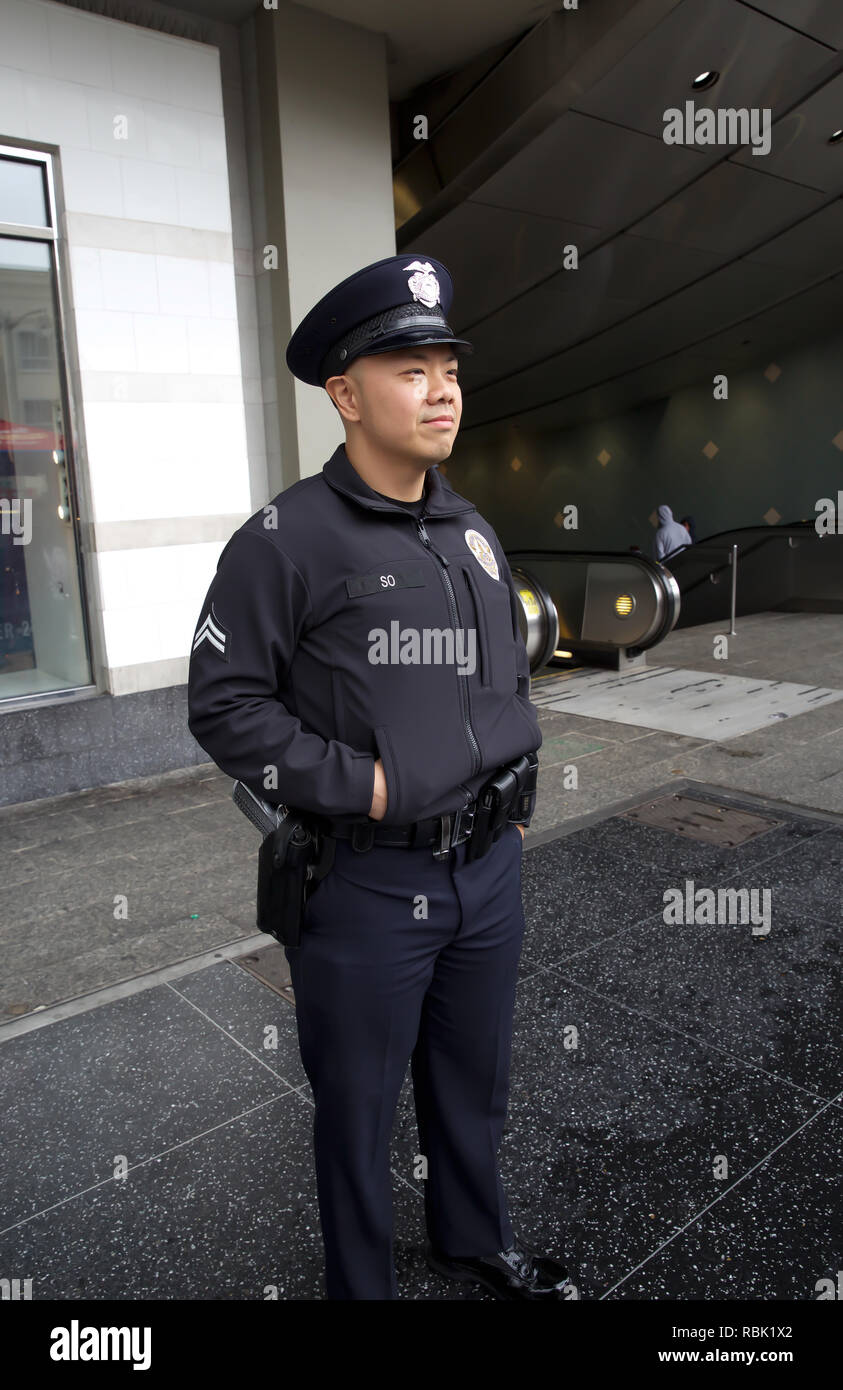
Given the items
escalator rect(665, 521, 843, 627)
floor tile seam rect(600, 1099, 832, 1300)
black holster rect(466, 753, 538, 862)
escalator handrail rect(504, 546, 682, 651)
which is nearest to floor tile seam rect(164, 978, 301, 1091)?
floor tile seam rect(600, 1099, 832, 1300)

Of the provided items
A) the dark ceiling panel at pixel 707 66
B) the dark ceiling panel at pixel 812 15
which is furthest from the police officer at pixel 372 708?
the dark ceiling panel at pixel 812 15

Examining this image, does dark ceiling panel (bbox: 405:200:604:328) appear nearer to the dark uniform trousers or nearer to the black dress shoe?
the dark uniform trousers

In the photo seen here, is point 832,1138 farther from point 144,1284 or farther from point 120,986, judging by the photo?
point 120,986

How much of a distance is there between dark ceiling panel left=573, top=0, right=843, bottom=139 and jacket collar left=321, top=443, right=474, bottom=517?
7.20m

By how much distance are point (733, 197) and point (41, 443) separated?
8362 millimetres

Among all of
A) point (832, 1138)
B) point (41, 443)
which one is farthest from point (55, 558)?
point (832, 1138)

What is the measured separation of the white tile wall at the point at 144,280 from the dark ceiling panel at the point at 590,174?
381 cm

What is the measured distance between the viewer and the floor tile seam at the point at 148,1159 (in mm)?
2225

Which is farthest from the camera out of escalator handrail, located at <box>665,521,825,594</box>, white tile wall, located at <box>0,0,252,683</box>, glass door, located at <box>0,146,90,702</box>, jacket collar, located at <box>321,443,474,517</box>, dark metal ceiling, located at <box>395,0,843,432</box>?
escalator handrail, located at <box>665,521,825,594</box>

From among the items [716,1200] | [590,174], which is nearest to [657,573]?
[590,174]

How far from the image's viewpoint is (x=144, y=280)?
5.64 metres

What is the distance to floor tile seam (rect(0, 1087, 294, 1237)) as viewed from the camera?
87.6 inches

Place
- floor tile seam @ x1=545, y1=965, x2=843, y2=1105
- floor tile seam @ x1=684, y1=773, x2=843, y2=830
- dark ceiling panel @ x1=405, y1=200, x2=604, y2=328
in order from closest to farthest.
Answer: floor tile seam @ x1=545, y1=965, x2=843, y2=1105 < floor tile seam @ x1=684, y1=773, x2=843, y2=830 < dark ceiling panel @ x1=405, y1=200, x2=604, y2=328

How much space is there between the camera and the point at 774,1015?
2953mm
